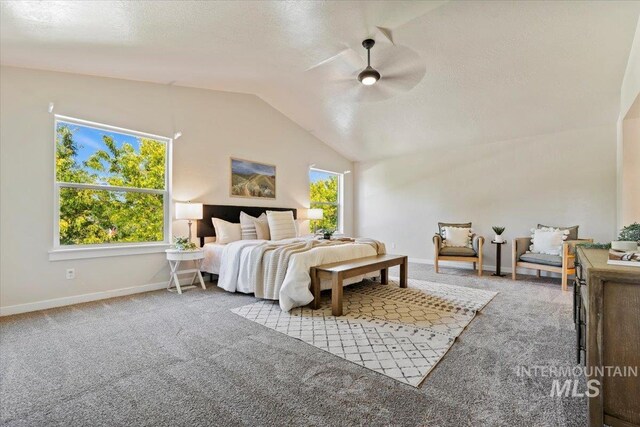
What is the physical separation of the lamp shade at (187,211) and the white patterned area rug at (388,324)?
5.40ft

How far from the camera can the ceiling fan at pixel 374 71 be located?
3336 mm

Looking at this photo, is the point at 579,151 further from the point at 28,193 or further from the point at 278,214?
the point at 28,193

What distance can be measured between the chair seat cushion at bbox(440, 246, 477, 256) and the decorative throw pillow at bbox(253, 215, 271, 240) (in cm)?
304

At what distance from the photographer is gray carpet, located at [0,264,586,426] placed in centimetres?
150

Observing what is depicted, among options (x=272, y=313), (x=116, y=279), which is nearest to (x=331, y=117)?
(x=272, y=313)

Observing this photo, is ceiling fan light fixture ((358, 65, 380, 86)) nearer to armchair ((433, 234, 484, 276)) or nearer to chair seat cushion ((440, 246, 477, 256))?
armchair ((433, 234, 484, 276))

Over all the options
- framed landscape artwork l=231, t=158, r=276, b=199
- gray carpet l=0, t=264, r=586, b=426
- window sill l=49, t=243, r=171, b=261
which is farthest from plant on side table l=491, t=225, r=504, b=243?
window sill l=49, t=243, r=171, b=261

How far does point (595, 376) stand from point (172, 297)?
386 cm

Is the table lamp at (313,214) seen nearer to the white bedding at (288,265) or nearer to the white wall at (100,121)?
the white wall at (100,121)

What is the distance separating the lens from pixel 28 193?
3.15m

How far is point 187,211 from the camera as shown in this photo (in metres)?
4.16

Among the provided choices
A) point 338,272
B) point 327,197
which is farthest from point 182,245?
point 327,197

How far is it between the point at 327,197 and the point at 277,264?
13.0 feet

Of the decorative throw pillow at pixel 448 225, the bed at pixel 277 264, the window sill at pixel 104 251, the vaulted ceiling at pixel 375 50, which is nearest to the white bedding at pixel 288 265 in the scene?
the bed at pixel 277 264
